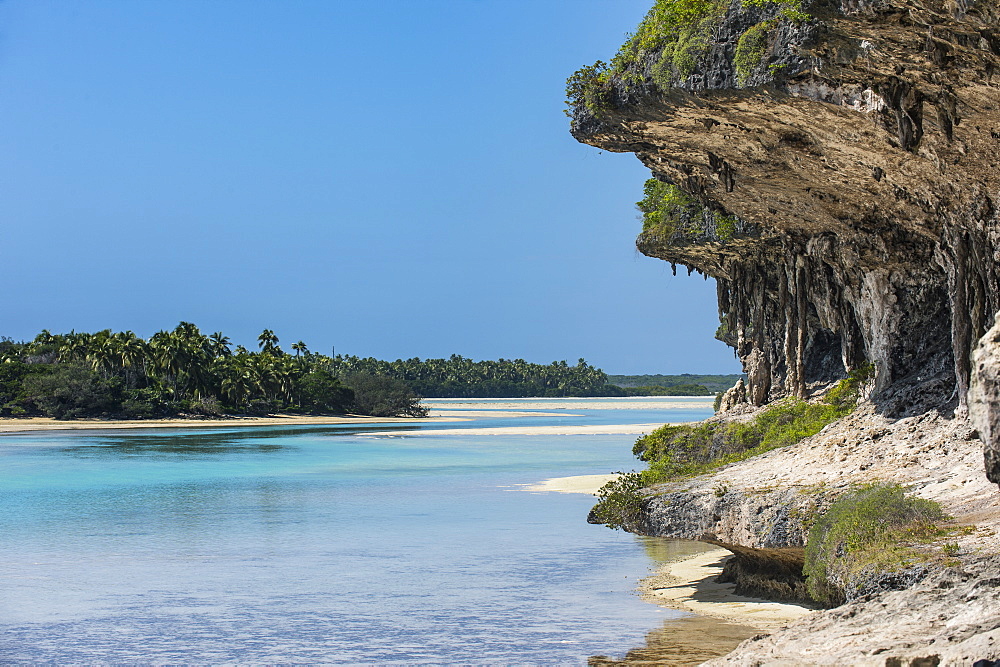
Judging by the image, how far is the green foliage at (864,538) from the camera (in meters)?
10.9

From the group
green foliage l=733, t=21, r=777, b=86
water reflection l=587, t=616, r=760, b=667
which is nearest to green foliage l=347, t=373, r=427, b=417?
water reflection l=587, t=616, r=760, b=667

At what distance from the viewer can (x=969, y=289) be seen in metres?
14.7

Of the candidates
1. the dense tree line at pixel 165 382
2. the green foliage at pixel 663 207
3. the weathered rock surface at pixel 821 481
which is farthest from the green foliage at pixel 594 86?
the dense tree line at pixel 165 382

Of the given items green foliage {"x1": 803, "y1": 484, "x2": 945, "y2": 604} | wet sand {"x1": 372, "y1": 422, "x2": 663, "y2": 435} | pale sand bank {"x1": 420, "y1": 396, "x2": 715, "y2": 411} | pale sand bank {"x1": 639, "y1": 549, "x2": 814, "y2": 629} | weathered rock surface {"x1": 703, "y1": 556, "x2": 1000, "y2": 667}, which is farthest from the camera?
pale sand bank {"x1": 420, "y1": 396, "x2": 715, "y2": 411}

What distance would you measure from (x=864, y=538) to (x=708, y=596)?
5419mm

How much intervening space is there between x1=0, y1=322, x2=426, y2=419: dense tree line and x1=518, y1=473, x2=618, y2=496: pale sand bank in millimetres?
60571

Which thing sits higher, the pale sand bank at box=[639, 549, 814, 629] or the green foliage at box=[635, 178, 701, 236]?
the green foliage at box=[635, 178, 701, 236]

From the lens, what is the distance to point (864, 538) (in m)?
11.7

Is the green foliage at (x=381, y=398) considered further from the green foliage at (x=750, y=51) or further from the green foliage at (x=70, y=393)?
the green foliage at (x=750, y=51)

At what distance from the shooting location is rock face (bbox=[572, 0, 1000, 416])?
10.3 metres

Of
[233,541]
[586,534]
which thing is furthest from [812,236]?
[233,541]

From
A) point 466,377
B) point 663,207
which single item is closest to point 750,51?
point 663,207

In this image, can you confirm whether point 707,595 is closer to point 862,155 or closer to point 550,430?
point 862,155

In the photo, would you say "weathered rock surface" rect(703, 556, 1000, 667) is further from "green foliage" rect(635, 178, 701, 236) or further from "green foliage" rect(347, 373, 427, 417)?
"green foliage" rect(347, 373, 427, 417)
